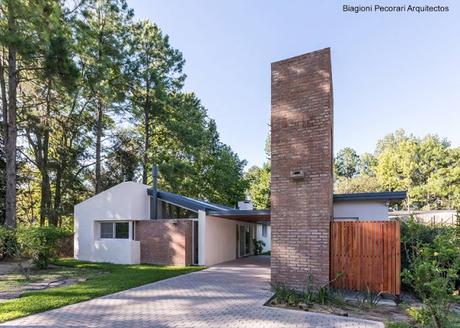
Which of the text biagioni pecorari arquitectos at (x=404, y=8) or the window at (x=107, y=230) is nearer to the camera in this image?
the text biagioni pecorari arquitectos at (x=404, y=8)

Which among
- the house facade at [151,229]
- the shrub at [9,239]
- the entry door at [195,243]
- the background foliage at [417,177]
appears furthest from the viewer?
the background foliage at [417,177]

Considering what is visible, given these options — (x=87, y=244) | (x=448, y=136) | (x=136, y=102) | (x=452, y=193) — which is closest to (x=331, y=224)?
(x=87, y=244)

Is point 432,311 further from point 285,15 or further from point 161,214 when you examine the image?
point 161,214

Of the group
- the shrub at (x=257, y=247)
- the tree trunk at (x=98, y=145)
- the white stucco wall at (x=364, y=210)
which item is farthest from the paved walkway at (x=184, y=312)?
the tree trunk at (x=98, y=145)

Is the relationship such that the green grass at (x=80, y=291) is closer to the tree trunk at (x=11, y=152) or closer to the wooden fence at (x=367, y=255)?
the wooden fence at (x=367, y=255)

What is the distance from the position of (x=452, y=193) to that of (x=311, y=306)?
105 ft

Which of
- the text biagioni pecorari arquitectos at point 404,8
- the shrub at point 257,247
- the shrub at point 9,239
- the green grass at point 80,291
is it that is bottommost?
the shrub at point 257,247

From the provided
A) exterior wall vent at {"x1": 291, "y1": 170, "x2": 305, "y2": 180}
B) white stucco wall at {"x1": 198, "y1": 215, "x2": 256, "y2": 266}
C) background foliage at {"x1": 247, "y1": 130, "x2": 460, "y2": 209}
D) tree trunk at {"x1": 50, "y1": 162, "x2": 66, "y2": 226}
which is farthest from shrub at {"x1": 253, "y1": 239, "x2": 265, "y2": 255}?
exterior wall vent at {"x1": 291, "y1": 170, "x2": 305, "y2": 180}

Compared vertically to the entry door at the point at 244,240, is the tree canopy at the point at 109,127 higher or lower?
higher

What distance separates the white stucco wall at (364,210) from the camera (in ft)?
35.3

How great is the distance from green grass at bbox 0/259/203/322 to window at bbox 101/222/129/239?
326 cm

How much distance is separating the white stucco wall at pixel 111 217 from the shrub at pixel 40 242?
2731 millimetres

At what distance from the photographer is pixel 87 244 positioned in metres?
16.4

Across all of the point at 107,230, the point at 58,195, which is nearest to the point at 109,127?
the point at 58,195
